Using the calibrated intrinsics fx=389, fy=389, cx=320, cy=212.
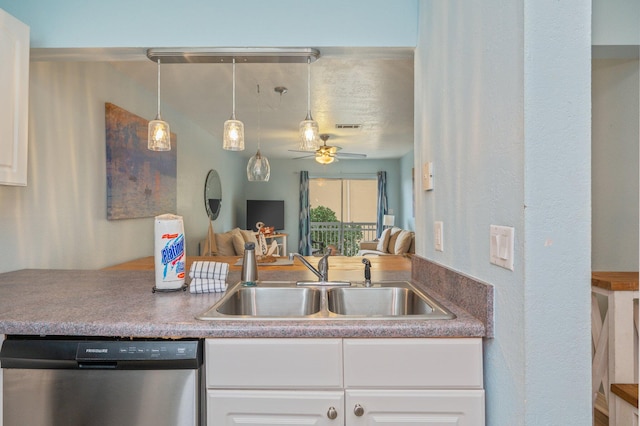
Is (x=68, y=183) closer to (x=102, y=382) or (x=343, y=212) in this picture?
(x=102, y=382)

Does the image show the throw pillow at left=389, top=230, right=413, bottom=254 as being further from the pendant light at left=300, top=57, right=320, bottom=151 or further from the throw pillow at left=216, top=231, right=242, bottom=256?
the pendant light at left=300, top=57, right=320, bottom=151

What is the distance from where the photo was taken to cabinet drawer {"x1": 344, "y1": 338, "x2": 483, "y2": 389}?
114 centimetres

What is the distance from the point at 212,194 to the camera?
224 inches

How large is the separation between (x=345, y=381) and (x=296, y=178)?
7.66 meters

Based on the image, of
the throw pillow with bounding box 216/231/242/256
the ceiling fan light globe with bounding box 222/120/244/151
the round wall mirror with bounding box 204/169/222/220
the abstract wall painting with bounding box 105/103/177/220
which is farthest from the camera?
the round wall mirror with bounding box 204/169/222/220

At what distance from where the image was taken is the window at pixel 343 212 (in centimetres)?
895

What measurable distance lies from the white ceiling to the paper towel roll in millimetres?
911

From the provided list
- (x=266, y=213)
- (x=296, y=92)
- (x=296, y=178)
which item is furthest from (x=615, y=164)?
(x=296, y=178)

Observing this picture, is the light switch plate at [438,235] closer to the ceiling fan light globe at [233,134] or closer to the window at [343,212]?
the ceiling fan light globe at [233,134]

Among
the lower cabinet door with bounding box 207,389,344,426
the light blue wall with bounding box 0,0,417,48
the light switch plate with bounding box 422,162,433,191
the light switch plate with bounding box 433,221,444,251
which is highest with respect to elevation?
the light blue wall with bounding box 0,0,417,48

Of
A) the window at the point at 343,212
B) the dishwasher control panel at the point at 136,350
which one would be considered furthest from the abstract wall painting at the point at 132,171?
the window at the point at 343,212

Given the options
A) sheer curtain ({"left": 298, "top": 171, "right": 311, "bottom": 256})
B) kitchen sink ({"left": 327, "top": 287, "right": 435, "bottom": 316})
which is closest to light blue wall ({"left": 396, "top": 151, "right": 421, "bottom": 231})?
sheer curtain ({"left": 298, "top": 171, "right": 311, "bottom": 256})

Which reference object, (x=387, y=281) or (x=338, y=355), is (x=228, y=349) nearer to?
(x=338, y=355)

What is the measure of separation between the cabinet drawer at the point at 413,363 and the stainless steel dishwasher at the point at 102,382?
0.47 meters
